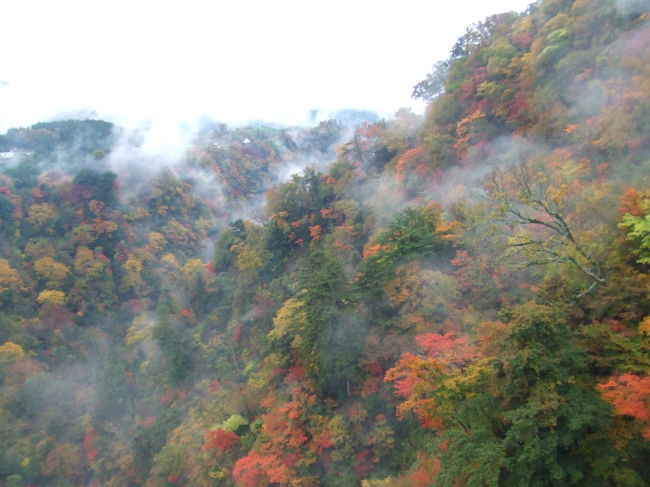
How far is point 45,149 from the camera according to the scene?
90562 mm

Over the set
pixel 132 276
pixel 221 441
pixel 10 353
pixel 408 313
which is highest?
pixel 408 313

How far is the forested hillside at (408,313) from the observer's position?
10211 mm

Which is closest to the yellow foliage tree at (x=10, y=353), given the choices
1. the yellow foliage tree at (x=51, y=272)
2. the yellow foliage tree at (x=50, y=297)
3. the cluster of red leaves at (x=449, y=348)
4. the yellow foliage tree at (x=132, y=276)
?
the yellow foliage tree at (x=50, y=297)

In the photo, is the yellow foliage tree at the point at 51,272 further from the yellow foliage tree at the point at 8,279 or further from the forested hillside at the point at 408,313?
the yellow foliage tree at the point at 8,279

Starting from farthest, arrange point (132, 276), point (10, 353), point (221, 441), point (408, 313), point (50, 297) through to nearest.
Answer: point (132, 276)
point (50, 297)
point (10, 353)
point (221, 441)
point (408, 313)

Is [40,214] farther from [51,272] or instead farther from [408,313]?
[408,313]

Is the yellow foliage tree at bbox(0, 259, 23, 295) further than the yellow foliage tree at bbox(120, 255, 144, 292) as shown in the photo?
No

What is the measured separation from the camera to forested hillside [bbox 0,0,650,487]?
402 inches

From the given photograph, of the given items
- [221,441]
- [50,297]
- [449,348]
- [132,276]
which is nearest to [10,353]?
[50,297]

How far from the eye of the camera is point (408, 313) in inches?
824

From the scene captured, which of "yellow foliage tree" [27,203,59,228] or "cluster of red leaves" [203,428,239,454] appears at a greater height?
"yellow foliage tree" [27,203,59,228]

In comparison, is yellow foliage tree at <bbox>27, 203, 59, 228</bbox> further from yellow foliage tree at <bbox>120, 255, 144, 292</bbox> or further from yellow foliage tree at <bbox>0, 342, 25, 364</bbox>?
yellow foliage tree at <bbox>0, 342, 25, 364</bbox>

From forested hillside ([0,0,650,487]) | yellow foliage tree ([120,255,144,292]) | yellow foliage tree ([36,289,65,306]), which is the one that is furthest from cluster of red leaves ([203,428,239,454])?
yellow foliage tree ([120,255,144,292])

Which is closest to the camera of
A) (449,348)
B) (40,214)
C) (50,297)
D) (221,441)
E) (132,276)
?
(449,348)
